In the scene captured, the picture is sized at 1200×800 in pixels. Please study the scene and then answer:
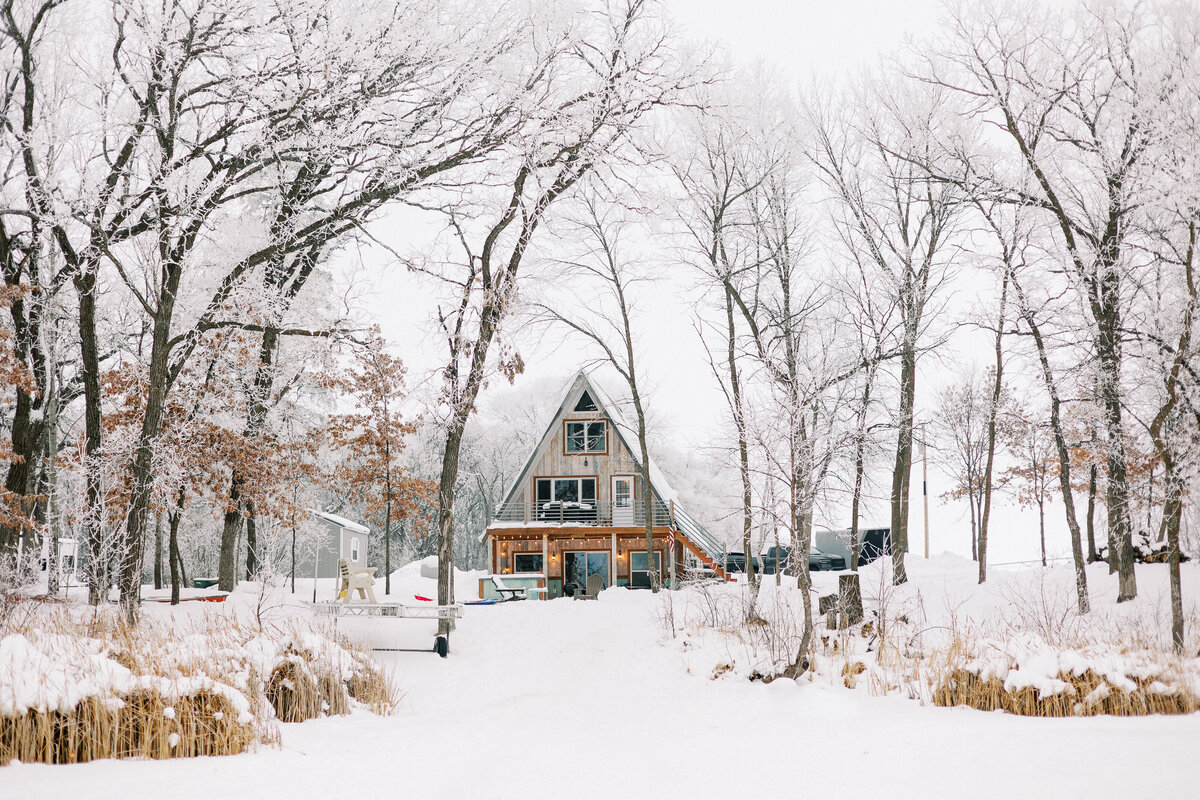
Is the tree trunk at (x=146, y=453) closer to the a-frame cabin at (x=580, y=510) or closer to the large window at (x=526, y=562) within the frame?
the a-frame cabin at (x=580, y=510)

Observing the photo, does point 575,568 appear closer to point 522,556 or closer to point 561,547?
point 561,547

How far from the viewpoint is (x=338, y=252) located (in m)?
20.5

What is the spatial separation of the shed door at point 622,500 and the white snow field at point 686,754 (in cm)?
1649

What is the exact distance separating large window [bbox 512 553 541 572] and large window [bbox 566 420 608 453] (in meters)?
3.64

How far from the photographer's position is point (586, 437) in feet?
85.4

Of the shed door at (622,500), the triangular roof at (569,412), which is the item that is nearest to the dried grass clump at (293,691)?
the triangular roof at (569,412)

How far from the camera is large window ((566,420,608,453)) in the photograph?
2602cm

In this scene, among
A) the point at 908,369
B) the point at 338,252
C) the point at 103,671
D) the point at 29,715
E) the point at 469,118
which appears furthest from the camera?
the point at 338,252

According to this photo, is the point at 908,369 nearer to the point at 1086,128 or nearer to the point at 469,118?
the point at 1086,128

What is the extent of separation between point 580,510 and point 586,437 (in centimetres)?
233

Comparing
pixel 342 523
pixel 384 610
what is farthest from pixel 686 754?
pixel 342 523

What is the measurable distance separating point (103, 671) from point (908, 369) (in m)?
17.1

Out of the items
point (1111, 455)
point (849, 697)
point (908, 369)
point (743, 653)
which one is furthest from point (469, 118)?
point (908, 369)

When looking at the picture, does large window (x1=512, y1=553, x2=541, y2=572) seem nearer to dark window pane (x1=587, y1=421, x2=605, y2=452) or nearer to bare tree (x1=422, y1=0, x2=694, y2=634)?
dark window pane (x1=587, y1=421, x2=605, y2=452)
